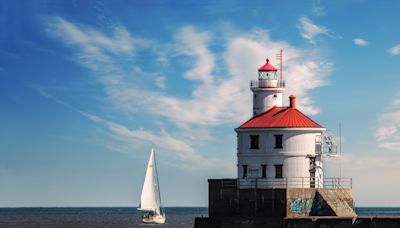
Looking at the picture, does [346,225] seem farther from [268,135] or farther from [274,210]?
[268,135]

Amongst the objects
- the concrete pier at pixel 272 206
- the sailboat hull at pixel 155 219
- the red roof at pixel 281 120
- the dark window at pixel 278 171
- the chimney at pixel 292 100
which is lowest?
the sailboat hull at pixel 155 219

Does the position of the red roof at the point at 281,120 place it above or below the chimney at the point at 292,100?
below

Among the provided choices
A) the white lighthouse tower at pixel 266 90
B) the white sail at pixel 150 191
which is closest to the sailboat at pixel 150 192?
the white sail at pixel 150 191

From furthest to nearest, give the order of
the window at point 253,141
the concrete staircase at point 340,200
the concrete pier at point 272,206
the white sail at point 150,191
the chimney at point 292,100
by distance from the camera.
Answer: the white sail at point 150,191, the chimney at point 292,100, the window at point 253,141, the concrete staircase at point 340,200, the concrete pier at point 272,206

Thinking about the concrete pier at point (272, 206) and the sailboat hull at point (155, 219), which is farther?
the sailboat hull at point (155, 219)

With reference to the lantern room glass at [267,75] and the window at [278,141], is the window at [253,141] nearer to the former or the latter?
the window at [278,141]

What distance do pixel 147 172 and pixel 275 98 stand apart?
63.0 meters

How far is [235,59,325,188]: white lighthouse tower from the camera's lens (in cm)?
6128

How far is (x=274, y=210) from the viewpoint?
193ft

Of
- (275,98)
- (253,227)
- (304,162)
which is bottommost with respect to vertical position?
(253,227)

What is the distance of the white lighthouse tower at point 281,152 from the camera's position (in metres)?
61.3

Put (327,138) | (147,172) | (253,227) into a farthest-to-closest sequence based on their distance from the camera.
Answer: (147,172) < (327,138) < (253,227)

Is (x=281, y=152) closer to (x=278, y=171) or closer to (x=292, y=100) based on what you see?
(x=278, y=171)

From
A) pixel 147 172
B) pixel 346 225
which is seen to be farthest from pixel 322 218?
pixel 147 172
